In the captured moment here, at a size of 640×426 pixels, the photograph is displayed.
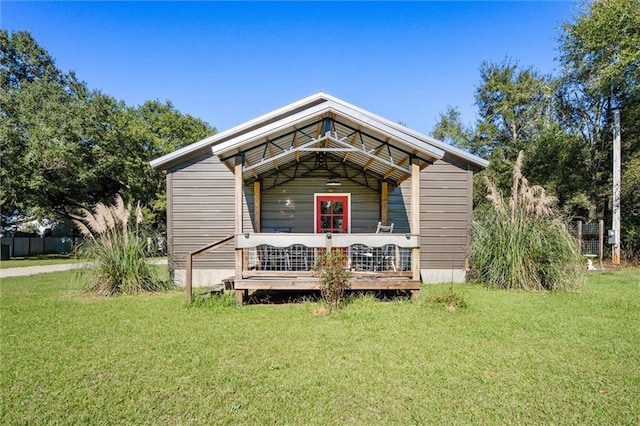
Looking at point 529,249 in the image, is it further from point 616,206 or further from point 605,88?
point 605,88

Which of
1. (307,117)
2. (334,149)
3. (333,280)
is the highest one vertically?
(307,117)

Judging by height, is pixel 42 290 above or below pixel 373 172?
below

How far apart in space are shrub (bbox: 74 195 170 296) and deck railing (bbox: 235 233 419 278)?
2203 mm

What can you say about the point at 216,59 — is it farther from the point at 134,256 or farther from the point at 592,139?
the point at 592,139

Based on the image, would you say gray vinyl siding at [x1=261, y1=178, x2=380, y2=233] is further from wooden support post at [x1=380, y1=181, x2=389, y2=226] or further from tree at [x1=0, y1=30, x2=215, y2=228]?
tree at [x1=0, y1=30, x2=215, y2=228]

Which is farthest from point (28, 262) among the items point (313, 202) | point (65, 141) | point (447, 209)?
point (447, 209)

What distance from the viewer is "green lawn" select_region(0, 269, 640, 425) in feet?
8.61

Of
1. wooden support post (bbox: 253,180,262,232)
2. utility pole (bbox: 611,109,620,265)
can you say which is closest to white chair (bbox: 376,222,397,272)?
wooden support post (bbox: 253,180,262,232)

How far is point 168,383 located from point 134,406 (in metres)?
0.39

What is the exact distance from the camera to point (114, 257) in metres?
7.08

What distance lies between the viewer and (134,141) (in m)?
21.6

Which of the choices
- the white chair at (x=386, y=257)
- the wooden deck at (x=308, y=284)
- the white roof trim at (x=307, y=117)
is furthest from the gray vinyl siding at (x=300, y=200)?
the white roof trim at (x=307, y=117)

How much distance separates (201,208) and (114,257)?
7.36ft

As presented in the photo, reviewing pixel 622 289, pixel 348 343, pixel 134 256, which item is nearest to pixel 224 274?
pixel 134 256
